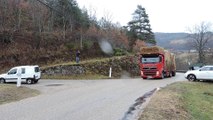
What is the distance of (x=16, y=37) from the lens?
4988cm

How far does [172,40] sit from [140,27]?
72.1 meters

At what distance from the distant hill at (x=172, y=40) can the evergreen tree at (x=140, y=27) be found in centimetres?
5334

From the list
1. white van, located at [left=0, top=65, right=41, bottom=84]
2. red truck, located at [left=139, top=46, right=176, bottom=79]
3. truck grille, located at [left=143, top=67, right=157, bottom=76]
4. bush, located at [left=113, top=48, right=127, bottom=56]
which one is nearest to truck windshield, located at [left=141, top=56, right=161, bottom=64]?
red truck, located at [left=139, top=46, right=176, bottom=79]

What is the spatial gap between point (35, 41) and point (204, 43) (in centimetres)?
5493

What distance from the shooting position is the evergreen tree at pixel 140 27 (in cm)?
6900

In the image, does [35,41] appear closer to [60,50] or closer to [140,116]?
[60,50]

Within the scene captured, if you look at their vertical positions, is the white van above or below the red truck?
below

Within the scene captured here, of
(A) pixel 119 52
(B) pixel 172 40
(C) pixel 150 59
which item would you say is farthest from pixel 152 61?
(B) pixel 172 40

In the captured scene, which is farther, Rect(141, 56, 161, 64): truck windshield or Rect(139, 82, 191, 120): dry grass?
Rect(141, 56, 161, 64): truck windshield

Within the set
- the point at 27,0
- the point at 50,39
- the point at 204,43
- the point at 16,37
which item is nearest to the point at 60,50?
the point at 50,39

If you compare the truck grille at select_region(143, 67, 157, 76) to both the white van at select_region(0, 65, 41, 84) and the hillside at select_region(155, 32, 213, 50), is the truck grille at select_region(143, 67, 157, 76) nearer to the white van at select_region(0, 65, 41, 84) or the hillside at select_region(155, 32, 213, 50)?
the white van at select_region(0, 65, 41, 84)

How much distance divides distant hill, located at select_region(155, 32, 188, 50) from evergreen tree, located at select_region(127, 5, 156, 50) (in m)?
53.3

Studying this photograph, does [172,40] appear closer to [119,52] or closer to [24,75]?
[119,52]

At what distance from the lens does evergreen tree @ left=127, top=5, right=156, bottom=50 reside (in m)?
69.0
